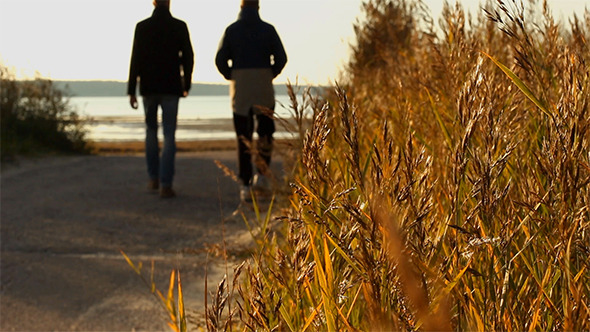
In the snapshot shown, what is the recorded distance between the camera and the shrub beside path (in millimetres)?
4531

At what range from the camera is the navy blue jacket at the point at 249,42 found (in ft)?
25.0

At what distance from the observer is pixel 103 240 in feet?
21.0

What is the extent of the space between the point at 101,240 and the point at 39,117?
22.5ft

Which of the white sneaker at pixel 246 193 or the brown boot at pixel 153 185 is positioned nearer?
the white sneaker at pixel 246 193

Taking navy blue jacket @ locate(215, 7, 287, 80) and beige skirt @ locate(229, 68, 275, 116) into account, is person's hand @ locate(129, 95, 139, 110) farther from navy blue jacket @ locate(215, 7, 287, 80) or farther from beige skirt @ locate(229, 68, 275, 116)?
beige skirt @ locate(229, 68, 275, 116)

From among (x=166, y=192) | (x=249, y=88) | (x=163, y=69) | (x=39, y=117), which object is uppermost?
(x=163, y=69)

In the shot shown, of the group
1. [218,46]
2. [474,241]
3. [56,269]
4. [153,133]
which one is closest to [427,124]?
[474,241]

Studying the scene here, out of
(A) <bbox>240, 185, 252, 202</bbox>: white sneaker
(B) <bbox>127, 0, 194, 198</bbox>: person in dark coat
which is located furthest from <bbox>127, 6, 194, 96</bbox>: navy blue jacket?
(A) <bbox>240, 185, 252, 202</bbox>: white sneaker

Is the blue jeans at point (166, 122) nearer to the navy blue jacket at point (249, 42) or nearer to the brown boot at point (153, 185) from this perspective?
the brown boot at point (153, 185)

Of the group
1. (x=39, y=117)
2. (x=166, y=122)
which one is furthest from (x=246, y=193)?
(x=39, y=117)

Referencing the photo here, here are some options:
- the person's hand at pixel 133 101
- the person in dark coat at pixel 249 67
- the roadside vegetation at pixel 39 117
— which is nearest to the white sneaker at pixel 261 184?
the person in dark coat at pixel 249 67

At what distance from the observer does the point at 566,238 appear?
1416 millimetres

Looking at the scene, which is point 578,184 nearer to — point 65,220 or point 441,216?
point 441,216

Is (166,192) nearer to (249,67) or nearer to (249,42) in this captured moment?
(249,67)
